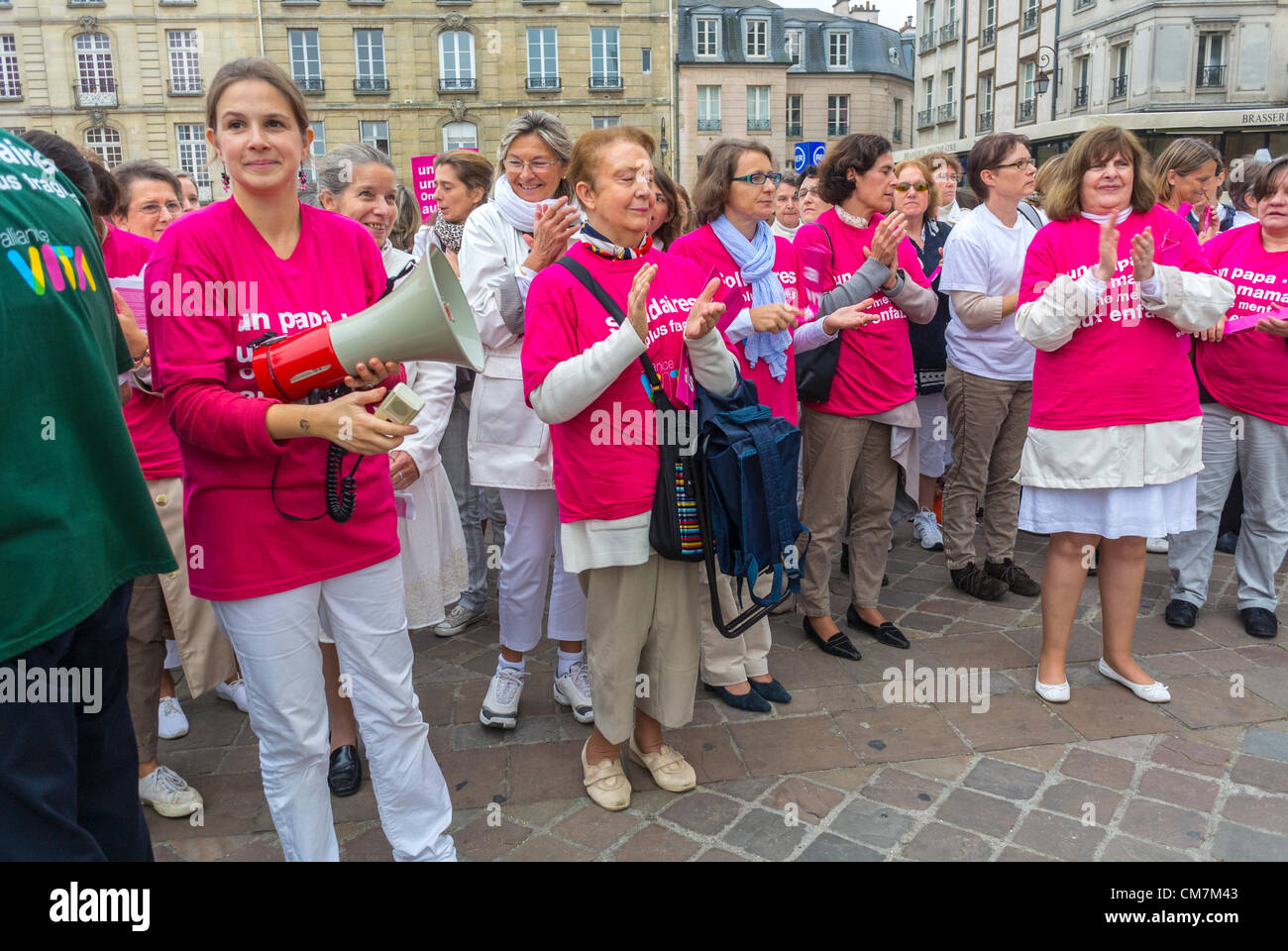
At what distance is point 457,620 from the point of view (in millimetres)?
5164

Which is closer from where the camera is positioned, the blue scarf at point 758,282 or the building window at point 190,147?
the blue scarf at point 758,282

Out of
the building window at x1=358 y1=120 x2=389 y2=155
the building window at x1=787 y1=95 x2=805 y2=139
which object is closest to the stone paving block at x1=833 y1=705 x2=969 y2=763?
the building window at x1=358 y1=120 x2=389 y2=155

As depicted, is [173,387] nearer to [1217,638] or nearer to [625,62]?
[1217,638]

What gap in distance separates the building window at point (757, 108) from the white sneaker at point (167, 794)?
4672 centimetres

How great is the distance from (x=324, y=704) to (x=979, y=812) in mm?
2215

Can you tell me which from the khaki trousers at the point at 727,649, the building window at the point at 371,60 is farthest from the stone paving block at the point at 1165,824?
the building window at the point at 371,60

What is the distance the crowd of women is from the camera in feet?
8.05

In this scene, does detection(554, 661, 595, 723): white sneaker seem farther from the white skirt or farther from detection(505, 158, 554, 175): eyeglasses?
detection(505, 158, 554, 175): eyeglasses

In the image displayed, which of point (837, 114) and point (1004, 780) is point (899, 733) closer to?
point (1004, 780)

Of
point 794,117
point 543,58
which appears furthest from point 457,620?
point 794,117

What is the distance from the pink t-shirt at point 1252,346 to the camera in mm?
4719

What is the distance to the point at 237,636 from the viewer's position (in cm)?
250

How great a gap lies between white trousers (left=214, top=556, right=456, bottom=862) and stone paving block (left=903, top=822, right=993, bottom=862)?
1499mm

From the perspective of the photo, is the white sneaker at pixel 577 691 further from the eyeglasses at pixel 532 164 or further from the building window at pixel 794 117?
the building window at pixel 794 117
